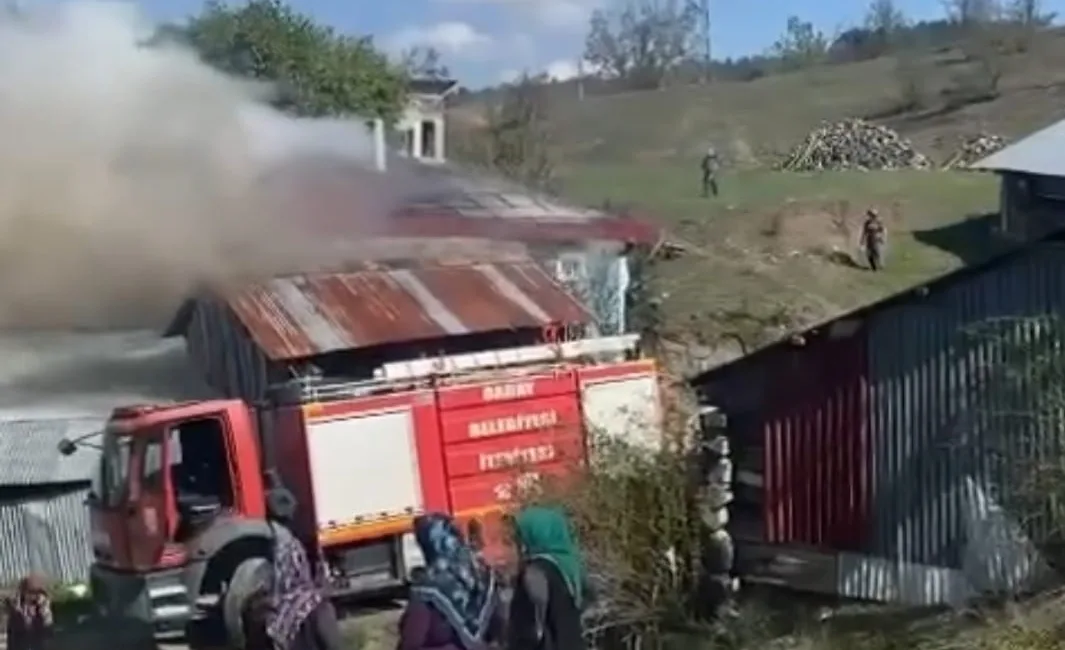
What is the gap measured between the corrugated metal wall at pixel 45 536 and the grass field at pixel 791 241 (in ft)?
33.9

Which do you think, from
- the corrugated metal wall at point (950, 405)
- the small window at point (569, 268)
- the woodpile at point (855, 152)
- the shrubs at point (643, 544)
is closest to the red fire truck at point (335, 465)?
the shrubs at point (643, 544)

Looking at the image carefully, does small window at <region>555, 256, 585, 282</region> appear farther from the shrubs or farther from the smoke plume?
the shrubs

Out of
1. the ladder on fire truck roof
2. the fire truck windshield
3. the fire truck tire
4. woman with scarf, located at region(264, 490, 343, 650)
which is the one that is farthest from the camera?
the ladder on fire truck roof

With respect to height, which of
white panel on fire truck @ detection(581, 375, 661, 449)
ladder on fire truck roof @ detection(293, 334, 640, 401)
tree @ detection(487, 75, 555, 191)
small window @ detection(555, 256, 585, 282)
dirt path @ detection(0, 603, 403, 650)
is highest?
tree @ detection(487, 75, 555, 191)

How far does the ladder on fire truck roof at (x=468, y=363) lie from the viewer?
15.4 metres

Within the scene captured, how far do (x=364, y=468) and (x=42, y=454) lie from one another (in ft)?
17.3

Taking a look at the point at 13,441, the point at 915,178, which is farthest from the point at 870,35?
the point at 13,441

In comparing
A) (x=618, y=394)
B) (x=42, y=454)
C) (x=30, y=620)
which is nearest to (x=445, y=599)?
(x=30, y=620)

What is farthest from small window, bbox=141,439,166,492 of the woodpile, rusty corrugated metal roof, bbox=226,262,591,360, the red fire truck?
the woodpile

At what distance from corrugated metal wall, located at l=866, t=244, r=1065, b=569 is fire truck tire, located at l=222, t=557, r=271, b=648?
507cm

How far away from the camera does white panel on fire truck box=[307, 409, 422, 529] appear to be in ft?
49.5

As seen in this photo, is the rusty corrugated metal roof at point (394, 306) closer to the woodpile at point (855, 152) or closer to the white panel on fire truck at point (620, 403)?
the white panel on fire truck at point (620, 403)

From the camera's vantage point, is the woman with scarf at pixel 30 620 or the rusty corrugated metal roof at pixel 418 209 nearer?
the woman with scarf at pixel 30 620

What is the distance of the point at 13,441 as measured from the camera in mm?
19141
